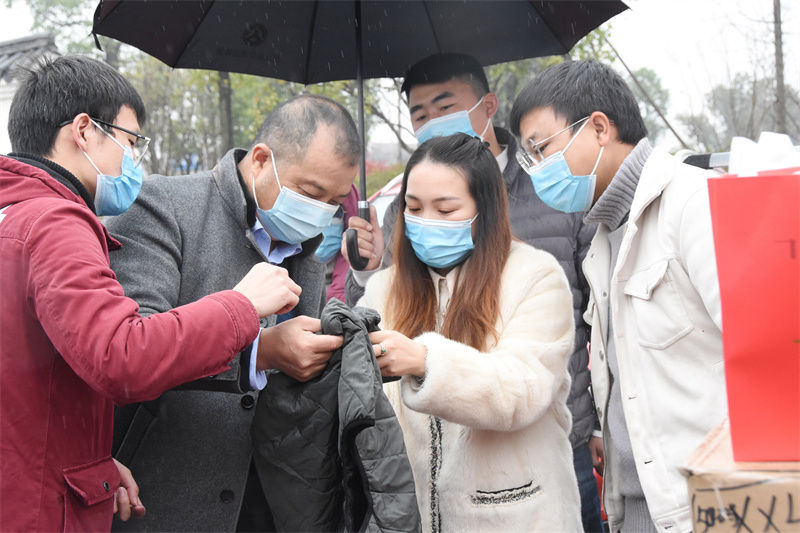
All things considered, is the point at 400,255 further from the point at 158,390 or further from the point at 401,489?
the point at 158,390

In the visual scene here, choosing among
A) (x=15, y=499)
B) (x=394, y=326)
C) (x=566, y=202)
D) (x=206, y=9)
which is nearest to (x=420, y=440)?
(x=394, y=326)

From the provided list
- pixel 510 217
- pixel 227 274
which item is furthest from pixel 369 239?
pixel 227 274

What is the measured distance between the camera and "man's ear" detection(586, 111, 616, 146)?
2.76m

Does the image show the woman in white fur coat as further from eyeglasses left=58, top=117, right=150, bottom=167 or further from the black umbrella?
eyeglasses left=58, top=117, right=150, bottom=167

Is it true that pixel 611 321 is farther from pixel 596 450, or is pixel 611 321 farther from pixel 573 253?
pixel 596 450

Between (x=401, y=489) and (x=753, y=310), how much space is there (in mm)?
1299

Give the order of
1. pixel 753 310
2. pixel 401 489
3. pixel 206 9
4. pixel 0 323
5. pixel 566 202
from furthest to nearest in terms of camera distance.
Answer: pixel 206 9
pixel 566 202
pixel 401 489
pixel 0 323
pixel 753 310

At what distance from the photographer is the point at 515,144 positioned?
390 cm

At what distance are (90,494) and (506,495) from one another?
4.27 ft

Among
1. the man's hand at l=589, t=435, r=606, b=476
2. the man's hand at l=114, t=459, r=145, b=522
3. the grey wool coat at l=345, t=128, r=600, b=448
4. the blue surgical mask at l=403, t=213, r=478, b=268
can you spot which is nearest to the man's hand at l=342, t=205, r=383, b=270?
the grey wool coat at l=345, t=128, r=600, b=448

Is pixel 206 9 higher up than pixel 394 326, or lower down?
higher up

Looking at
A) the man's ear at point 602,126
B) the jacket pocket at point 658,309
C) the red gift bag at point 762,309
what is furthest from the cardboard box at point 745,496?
the man's ear at point 602,126

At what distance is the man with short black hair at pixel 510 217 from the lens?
11.3 feet

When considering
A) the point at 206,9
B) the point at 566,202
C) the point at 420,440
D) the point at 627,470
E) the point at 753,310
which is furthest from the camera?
the point at 206,9
